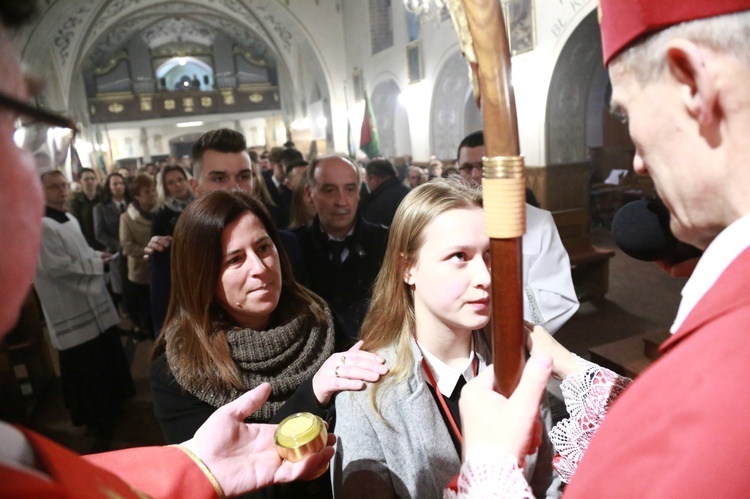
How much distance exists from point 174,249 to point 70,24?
17.4 m

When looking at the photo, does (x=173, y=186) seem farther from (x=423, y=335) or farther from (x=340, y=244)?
(x=423, y=335)

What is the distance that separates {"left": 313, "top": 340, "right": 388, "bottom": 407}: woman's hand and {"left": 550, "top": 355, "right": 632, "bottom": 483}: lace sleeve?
46 cm

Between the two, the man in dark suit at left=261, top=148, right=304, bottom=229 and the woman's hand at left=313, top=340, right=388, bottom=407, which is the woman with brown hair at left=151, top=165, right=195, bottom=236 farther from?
the woman's hand at left=313, top=340, right=388, bottom=407

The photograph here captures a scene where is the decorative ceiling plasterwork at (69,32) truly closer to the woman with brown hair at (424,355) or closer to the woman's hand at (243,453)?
the woman with brown hair at (424,355)

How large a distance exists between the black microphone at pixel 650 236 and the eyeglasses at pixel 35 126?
3.16 ft

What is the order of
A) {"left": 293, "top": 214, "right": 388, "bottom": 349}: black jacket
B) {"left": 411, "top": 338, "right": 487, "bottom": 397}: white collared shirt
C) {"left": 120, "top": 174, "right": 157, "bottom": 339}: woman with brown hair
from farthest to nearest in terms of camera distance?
{"left": 120, "top": 174, "right": 157, "bottom": 339}: woman with brown hair < {"left": 293, "top": 214, "right": 388, "bottom": 349}: black jacket < {"left": 411, "top": 338, "right": 487, "bottom": 397}: white collared shirt

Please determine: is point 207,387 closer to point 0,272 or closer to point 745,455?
point 0,272

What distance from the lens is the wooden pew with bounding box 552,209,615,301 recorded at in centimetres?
529

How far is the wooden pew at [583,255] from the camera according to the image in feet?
17.4

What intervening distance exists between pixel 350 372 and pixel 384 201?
9.62 feet

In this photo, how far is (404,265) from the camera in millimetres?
1529

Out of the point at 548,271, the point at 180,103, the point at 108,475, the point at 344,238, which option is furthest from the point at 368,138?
the point at 180,103

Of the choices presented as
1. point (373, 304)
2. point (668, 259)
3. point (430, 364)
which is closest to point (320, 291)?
point (373, 304)

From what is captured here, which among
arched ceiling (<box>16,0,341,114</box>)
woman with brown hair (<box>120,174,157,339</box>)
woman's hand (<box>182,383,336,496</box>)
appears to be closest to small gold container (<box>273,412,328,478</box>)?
woman's hand (<box>182,383,336,496</box>)
